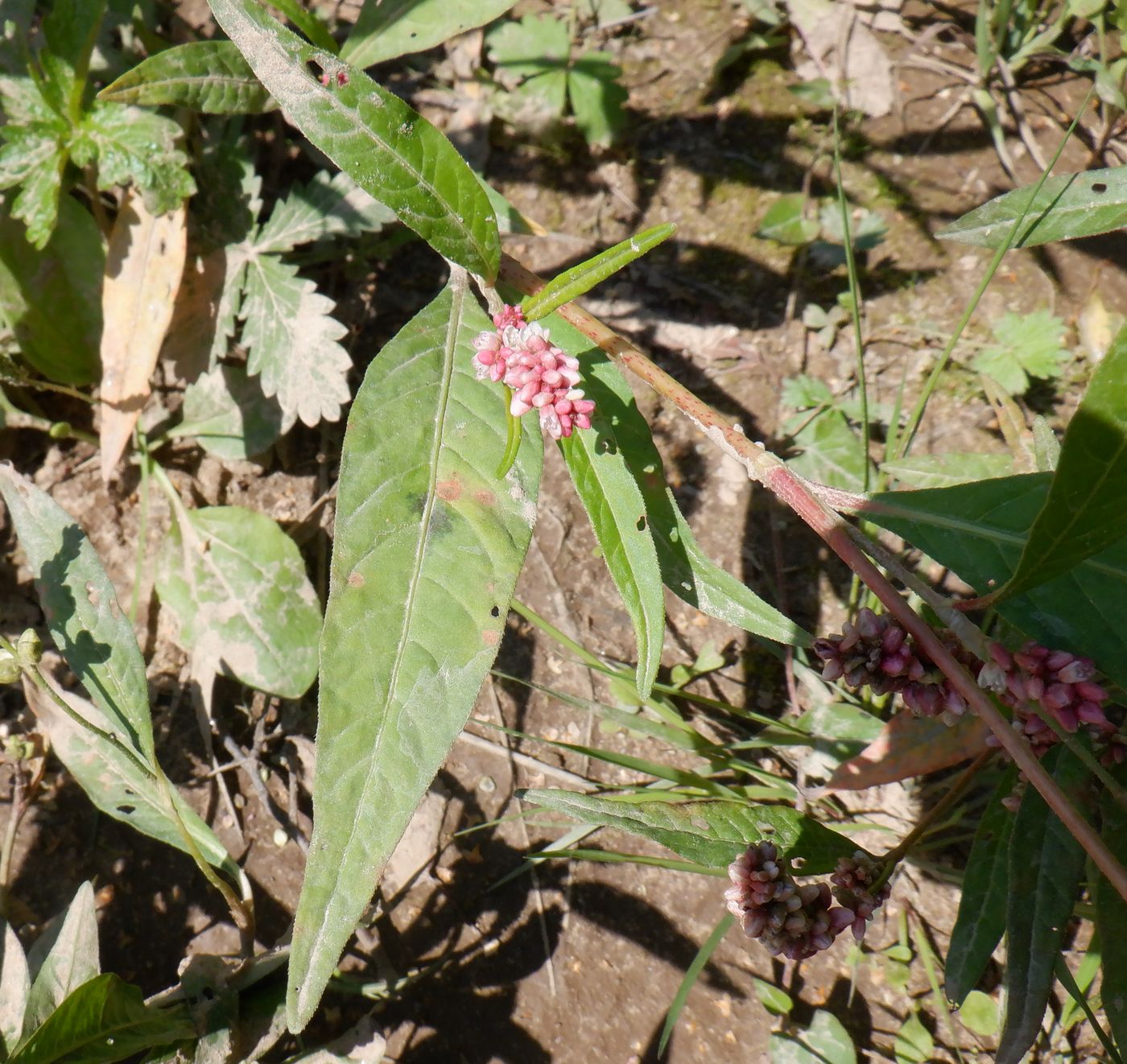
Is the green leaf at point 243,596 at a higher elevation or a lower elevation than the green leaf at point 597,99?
lower

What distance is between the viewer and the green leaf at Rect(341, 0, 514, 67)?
2.26m

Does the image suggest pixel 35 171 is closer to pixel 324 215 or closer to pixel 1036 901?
pixel 324 215

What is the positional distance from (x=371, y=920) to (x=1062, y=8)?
3.30 m

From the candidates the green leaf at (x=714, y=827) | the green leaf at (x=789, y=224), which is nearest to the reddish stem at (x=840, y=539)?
the green leaf at (x=714, y=827)

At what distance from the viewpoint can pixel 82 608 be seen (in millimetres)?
2293

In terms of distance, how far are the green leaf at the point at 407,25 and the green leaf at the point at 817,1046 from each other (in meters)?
2.57

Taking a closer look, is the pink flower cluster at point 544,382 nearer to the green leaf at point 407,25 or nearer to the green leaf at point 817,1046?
the green leaf at point 407,25

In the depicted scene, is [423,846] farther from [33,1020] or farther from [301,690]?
[33,1020]

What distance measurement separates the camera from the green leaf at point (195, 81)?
2074mm

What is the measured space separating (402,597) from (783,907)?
2.76 ft

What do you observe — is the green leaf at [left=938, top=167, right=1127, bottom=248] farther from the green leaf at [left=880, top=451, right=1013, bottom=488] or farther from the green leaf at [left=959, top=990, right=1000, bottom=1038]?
the green leaf at [left=959, top=990, right=1000, bottom=1038]

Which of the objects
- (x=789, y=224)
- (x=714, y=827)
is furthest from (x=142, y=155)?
(x=714, y=827)

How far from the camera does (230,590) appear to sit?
263cm

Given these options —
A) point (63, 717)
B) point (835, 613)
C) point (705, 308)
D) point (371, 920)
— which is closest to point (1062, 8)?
point (705, 308)
